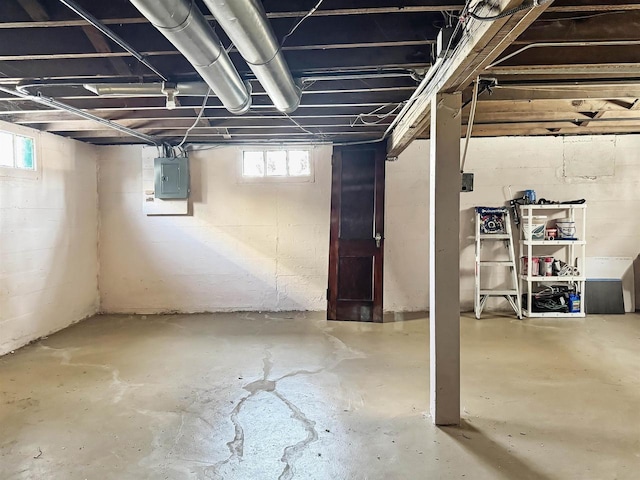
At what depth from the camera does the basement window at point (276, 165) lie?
4.99 metres

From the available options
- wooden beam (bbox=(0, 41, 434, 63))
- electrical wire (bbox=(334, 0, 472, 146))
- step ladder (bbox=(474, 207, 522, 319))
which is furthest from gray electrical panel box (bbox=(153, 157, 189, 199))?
step ladder (bbox=(474, 207, 522, 319))

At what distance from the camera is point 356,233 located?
4.76m

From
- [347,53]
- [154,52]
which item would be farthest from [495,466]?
[154,52]

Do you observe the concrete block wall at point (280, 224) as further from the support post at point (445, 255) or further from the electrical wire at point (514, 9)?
the electrical wire at point (514, 9)

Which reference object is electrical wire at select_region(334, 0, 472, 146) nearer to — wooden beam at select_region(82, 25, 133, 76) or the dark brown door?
the dark brown door

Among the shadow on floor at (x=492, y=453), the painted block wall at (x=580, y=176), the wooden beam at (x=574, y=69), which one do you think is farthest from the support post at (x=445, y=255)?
the painted block wall at (x=580, y=176)

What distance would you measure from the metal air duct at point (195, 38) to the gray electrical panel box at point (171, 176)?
2.65 m

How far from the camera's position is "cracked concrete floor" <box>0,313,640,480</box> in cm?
199

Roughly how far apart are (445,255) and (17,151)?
3.94 metres

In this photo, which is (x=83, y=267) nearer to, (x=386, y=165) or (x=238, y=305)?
(x=238, y=305)

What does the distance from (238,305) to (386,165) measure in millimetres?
2509

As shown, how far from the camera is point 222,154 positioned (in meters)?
4.96

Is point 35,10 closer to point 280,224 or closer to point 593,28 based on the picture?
point 593,28

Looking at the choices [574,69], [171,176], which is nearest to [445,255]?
[574,69]
